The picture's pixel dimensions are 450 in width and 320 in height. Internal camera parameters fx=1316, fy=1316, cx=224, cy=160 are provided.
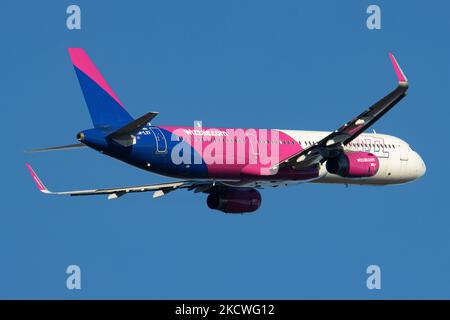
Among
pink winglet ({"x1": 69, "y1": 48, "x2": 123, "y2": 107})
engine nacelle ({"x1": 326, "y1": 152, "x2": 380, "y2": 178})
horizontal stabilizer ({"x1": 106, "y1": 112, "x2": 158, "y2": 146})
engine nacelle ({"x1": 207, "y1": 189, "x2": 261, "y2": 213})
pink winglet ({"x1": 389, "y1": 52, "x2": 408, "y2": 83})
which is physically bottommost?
engine nacelle ({"x1": 207, "y1": 189, "x2": 261, "y2": 213})

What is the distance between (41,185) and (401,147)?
19325 mm

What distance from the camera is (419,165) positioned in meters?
69.3

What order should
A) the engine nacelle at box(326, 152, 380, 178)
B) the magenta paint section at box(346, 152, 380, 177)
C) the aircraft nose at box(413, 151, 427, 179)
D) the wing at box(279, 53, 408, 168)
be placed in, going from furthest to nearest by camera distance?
the aircraft nose at box(413, 151, 427, 179) → the magenta paint section at box(346, 152, 380, 177) → the engine nacelle at box(326, 152, 380, 178) → the wing at box(279, 53, 408, 168)

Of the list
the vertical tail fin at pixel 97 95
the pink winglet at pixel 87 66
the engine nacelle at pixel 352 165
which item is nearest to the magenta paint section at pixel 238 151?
the engine nacelle at pixel 352 165

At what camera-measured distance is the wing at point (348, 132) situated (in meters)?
55.7

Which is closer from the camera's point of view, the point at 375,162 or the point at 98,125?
the point at 98,125

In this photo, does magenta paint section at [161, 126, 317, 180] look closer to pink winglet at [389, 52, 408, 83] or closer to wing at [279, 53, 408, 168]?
wing at [279, 53, 408, 168]

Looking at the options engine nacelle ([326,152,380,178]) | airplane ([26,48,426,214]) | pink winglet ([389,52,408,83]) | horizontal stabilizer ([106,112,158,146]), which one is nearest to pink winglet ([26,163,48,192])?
airplane ([26,48,426,214])

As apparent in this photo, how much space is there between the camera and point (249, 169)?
61.8 m

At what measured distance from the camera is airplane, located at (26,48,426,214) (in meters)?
58.7

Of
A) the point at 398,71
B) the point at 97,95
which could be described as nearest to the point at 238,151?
the point at 97,95
